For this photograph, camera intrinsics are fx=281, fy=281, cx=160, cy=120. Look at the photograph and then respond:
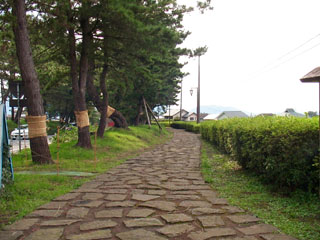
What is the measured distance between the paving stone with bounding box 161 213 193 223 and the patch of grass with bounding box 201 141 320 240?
1.04 m

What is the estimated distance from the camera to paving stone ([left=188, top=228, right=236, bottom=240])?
3252mm

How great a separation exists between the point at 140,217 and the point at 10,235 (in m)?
1.62

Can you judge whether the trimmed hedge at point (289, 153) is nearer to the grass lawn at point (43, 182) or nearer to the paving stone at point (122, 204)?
the paving stone at point (122, 204)

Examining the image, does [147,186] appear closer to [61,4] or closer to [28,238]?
[28,238]

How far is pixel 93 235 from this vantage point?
3.32m

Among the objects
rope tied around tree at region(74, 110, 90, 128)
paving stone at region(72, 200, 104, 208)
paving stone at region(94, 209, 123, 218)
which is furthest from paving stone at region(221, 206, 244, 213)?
rope tied around tree at region(74, 110, 90, 128)

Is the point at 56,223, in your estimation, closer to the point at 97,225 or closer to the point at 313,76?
the point at 97,225

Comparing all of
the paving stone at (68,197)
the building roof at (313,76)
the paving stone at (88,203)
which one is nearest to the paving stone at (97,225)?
the paving stone at (88,203)

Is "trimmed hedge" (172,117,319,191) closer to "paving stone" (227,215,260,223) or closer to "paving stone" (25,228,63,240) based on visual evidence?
"paving stone" (227,215,260,223)

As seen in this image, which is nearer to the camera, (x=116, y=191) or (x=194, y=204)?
(x=194, y=204)

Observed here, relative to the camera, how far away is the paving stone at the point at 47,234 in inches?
128

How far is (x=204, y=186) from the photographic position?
19.6ft

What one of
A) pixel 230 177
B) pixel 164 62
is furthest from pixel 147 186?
pixel 164 62

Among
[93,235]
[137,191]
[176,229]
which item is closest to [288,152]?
[176,229]
